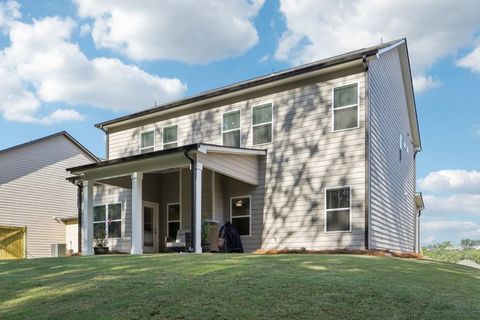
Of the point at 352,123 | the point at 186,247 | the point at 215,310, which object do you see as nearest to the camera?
the point at 215,310

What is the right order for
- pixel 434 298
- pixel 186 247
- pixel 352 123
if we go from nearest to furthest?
pixel 434 298
pixel 352 123
pixel 186 247

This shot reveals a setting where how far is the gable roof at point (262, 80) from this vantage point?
564 inches

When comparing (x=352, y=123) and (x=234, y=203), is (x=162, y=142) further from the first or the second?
(x=352, y=123)

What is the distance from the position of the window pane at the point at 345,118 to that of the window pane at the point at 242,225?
4199 mm

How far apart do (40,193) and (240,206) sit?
43.0 feet

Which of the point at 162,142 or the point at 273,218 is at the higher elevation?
the point at 162,142

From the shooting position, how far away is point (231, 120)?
17.2 meters

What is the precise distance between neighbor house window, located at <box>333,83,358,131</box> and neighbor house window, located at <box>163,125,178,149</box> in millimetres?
6625

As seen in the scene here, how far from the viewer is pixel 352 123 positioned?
14.4 meters

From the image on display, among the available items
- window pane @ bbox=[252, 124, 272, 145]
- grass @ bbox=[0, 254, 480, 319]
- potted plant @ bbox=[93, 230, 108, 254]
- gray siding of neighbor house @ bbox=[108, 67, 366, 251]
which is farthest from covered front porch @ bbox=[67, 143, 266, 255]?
grass @ bbox=[0, 254, 480, 319]

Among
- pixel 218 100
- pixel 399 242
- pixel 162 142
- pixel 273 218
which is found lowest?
pixel 399 242

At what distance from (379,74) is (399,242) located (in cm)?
653

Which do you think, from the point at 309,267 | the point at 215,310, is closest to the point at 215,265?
the point at 309,267

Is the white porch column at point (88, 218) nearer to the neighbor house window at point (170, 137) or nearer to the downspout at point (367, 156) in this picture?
the neighbor house window at point (170, 137)
